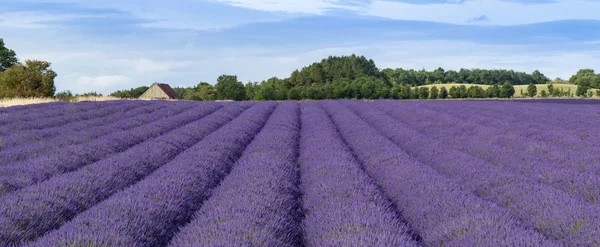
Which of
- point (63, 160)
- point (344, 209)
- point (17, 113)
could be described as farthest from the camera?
point (17, 113)

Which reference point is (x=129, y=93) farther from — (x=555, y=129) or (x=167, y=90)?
(x=555, y=129)

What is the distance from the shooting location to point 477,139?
1060cm

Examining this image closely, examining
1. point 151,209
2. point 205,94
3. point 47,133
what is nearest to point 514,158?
point 151,209

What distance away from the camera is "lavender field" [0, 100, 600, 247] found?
4.03 metres

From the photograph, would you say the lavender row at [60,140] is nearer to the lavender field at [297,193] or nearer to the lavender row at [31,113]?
the lavender field at [297,193]

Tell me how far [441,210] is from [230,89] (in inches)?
2718

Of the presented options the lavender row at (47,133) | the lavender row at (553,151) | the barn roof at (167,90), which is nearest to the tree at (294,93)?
the barn roof at (167,90)

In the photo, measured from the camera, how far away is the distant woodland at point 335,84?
41031mm

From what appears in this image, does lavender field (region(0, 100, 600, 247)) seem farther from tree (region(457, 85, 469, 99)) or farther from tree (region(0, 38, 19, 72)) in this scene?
tree (region(457, 85, 469, 99))

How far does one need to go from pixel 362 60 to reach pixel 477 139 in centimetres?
9625

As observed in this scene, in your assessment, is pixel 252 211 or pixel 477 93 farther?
pixel 477 93

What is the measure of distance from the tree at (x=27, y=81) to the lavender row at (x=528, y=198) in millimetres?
39815

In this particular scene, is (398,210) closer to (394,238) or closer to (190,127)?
(394,238)

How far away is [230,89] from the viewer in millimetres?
72625
